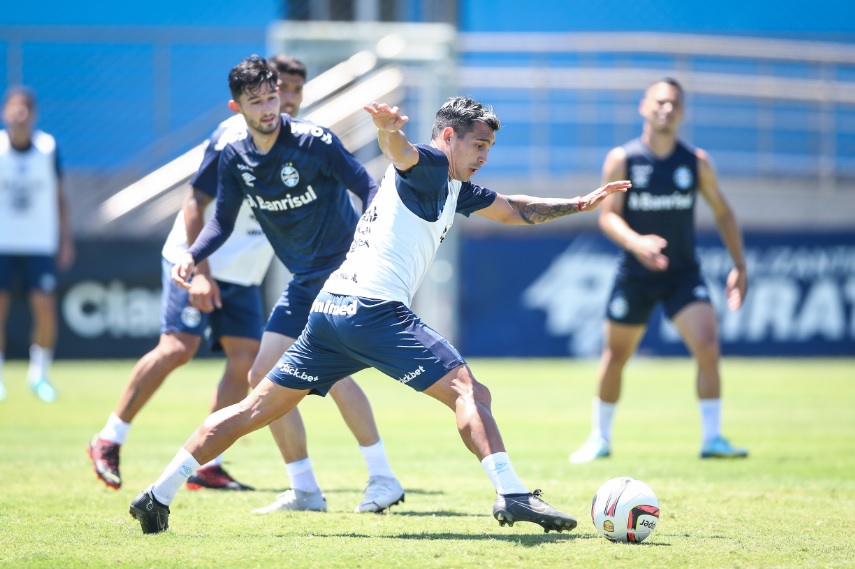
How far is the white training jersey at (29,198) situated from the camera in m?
14.2

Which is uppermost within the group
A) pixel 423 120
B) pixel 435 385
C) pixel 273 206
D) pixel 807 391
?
pixel 423 120

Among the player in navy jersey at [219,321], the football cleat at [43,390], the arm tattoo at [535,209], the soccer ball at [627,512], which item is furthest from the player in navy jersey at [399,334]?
the football cleat at [43,390]

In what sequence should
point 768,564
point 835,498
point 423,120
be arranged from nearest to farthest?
point 768,564 → point 835,498 → point 423,120

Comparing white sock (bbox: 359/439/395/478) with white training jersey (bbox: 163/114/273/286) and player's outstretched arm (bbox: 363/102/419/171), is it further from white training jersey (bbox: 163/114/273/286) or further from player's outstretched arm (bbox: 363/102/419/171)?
player's outstretched arm (bbox: 363/102/419/171)

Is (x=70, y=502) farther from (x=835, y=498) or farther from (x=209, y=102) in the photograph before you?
(x=209, y=102)

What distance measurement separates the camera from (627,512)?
5555 mm

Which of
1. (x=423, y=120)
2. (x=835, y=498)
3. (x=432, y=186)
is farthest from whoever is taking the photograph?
(x=423, y=120)

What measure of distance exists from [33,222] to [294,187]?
9055 millimetres

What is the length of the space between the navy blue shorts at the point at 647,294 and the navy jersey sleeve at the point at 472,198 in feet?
11.8

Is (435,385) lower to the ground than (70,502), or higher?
higher

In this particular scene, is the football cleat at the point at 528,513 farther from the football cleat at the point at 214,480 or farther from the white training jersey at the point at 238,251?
the white training jersey at the point at 238,251

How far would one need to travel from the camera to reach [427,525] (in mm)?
6082

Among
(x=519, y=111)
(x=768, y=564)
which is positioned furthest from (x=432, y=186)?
(x=519, y=111)

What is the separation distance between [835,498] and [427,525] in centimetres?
260
